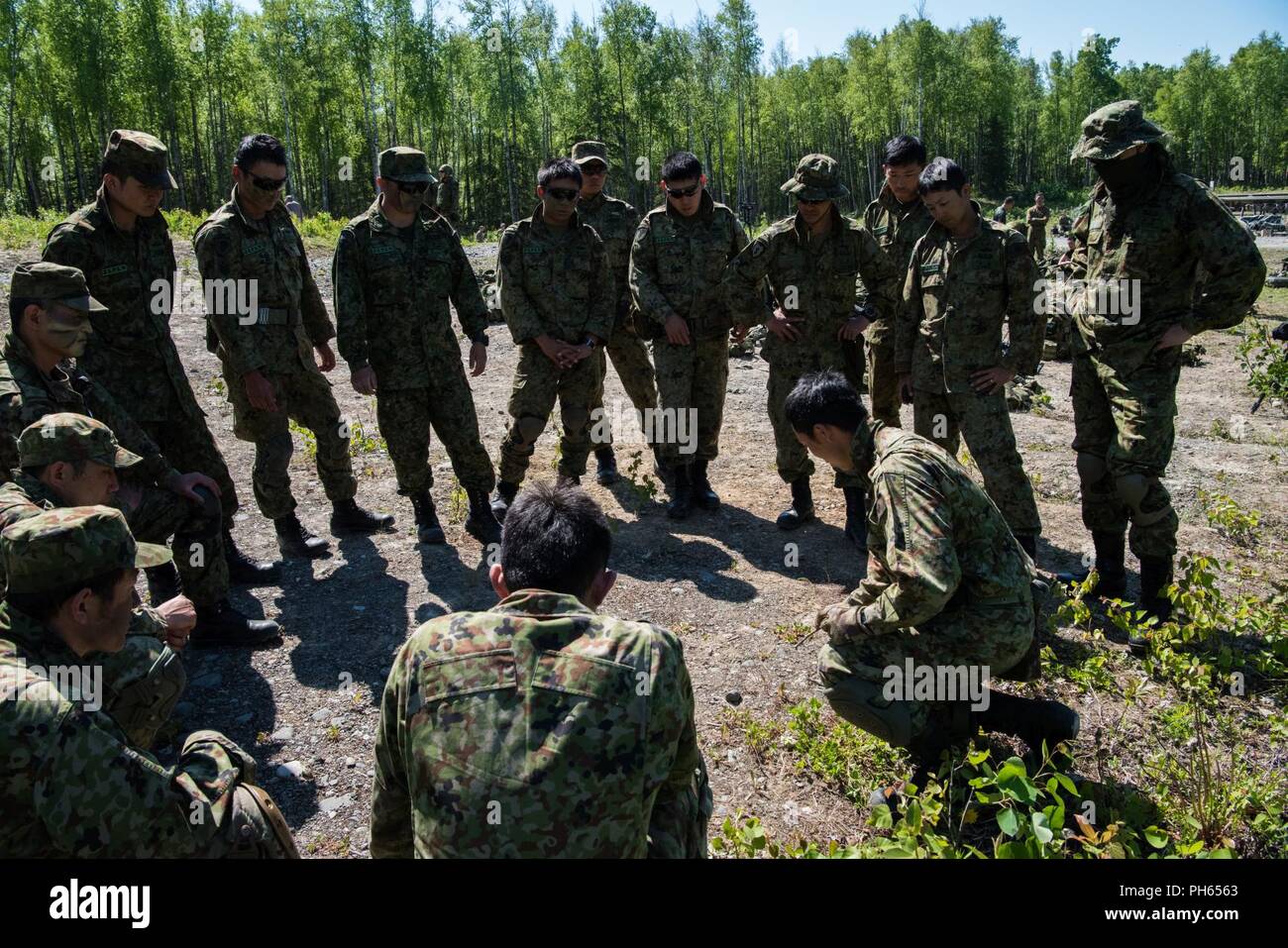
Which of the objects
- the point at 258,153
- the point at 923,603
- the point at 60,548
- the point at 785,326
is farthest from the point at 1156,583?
the point at 258,153

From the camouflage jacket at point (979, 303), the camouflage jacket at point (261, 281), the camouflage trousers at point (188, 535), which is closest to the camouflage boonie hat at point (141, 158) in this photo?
the camouflage jacket at point (261, 281)

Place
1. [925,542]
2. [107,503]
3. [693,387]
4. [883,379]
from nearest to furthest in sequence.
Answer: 1. [925,542]
2. [107,503]
3. [883,379]
4. [693,387]

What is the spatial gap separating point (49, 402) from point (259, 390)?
55.7 inches

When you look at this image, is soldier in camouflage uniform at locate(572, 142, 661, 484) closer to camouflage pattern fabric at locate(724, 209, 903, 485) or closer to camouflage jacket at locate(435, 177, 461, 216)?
camouflage pattern fabric at locate(724, 209, 903, 485)

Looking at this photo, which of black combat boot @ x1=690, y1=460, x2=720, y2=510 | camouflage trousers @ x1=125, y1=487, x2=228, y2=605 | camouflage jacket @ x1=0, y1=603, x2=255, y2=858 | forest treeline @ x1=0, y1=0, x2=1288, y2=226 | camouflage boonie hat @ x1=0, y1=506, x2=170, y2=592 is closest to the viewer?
camouflage jacket @ x1=0, y1=603, x2=255, y2=858

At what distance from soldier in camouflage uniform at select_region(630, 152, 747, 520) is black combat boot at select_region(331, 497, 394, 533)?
2.05m

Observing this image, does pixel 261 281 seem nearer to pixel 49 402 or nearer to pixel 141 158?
pixel 141 158

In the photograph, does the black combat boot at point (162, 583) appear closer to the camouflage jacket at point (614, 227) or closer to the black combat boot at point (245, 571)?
the black combat boot at point (245, 571)

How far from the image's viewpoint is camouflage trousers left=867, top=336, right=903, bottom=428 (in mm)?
6168

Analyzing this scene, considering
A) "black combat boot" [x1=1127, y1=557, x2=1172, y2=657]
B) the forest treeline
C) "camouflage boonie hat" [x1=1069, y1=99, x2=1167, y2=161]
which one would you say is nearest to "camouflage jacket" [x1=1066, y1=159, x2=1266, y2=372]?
"camouflage boonie hat" [x1=1069, y1=99, x2=1167, y2=161]

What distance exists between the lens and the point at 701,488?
6477 millimetres

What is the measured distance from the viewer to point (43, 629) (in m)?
2.36

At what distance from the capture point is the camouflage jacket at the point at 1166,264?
4.30m
